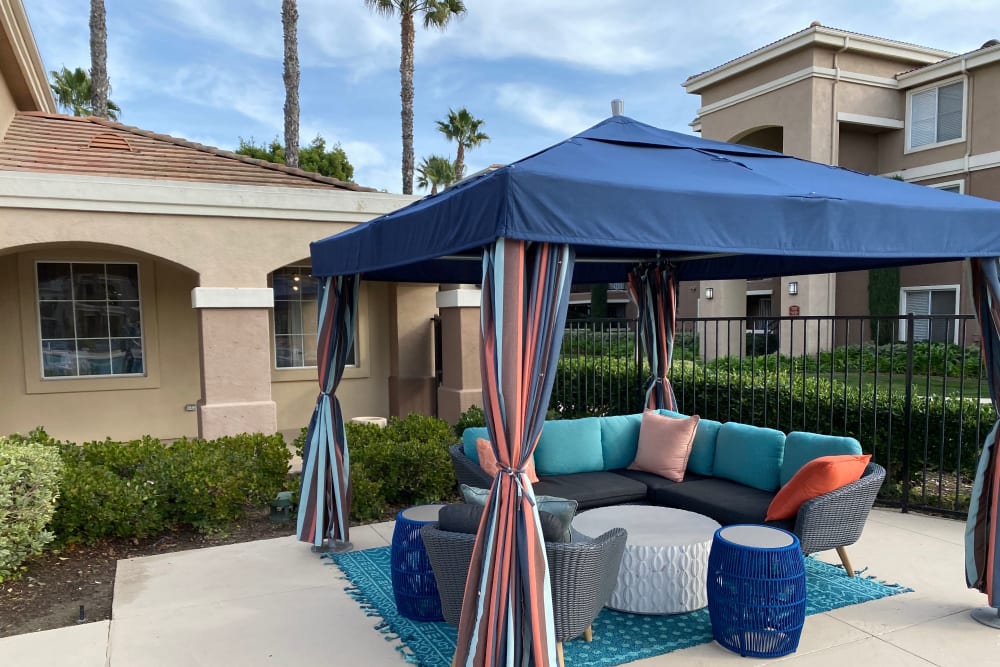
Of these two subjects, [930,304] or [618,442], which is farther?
[930,304]

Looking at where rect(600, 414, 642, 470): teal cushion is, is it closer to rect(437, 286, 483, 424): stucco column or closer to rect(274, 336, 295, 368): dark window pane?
rect(437, 286, 483, 424): stucco column

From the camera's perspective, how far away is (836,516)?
4.46 metres

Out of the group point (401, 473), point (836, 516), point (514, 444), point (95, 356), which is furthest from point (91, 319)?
point (836, 516)

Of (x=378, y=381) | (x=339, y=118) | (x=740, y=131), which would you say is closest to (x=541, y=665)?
(x=378, y=381)

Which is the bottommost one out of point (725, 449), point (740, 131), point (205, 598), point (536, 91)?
point (205, 598)

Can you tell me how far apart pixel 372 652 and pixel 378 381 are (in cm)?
787

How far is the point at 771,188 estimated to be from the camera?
361cm

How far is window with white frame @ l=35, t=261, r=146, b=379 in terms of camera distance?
9.75 metres

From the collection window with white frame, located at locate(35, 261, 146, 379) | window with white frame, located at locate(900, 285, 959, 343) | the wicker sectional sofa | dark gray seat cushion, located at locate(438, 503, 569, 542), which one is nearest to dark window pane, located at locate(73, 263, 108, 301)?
window with white frame, located at locate(35, 261, 146, 379)

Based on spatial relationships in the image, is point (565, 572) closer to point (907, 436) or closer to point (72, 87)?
point (907, 436)

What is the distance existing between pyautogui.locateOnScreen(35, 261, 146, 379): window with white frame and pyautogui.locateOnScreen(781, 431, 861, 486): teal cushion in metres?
9.05

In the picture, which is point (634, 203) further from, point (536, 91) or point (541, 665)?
point (536, 91)

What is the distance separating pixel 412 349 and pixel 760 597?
8.33 metres

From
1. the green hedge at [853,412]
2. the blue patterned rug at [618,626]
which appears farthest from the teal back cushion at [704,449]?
the green hedge at [853,412]
